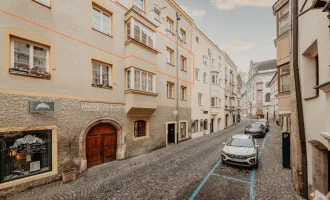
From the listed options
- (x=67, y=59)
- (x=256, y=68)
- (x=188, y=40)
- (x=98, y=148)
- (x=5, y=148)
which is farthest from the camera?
(x=256, y=68)

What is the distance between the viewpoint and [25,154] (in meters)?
6.54

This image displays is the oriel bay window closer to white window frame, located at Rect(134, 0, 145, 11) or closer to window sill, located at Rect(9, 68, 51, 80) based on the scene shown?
white window frame, located at Rect(134, 0, 145, 11)

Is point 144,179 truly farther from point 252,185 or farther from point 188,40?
point 188,40

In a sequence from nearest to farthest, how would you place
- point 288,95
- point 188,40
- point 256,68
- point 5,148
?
point 5,148, point 288,95, point 188,40, point 256,68

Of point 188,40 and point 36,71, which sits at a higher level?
point 188,40

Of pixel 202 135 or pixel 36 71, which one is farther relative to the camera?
pixel 202 135

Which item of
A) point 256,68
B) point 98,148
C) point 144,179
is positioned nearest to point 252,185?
point 144,179

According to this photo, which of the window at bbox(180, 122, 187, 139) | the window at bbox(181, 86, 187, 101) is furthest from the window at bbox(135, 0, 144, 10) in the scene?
the window at bbox(180, 122, 187, 139)

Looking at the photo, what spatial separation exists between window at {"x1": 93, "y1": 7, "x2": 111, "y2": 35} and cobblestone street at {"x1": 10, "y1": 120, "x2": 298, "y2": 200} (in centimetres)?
871

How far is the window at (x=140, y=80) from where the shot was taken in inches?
399

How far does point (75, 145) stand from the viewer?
26.4 feet

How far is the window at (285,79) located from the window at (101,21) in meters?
11.5

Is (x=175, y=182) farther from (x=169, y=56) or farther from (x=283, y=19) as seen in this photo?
(x=169, y=56)

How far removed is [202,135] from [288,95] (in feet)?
41.8
